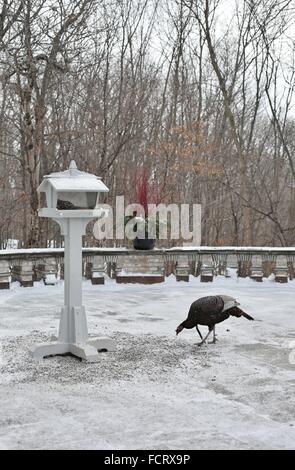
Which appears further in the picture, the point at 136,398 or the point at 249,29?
the point at 249,29

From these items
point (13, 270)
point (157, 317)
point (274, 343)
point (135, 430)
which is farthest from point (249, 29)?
point (135, 430)

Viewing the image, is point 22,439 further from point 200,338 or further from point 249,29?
point 249,29

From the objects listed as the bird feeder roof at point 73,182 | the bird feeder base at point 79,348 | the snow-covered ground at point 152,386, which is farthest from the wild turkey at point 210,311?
the bird feeder roof at point 73,182

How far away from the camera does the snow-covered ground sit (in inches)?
148

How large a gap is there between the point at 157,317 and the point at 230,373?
2.94m

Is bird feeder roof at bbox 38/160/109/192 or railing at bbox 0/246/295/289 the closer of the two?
bird feeder roof at bbox 38/160/109/192

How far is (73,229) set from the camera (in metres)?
6.17

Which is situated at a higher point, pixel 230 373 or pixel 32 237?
pixel 32 237

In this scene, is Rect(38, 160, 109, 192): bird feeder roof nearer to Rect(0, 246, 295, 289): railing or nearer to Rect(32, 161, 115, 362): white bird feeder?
Rect(32, 161, 115, 362): white bird feeder

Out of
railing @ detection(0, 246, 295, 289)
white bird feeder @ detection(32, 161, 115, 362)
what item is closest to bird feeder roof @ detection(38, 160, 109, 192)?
white bird feeder @ detection(32, 161, 115, 362)

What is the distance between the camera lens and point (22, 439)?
12.2 feet

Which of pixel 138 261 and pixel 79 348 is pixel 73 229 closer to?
pixel 79 348

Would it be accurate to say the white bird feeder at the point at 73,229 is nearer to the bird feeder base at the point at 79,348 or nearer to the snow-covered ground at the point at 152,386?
the bird feeder base at the point at 79,348

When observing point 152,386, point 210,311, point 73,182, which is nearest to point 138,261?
point 210,311
